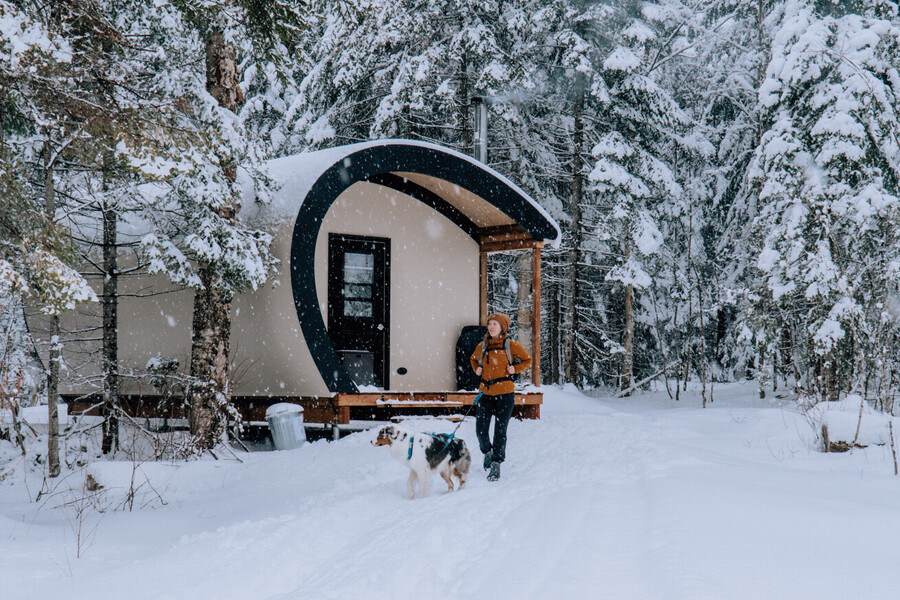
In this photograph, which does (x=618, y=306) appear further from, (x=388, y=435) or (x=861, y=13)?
(x=388, y=435)

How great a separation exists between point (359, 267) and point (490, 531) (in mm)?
7335

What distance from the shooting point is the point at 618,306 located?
19750mm

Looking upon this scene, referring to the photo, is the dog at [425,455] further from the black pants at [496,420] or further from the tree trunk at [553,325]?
the tree trunk at [553,325]

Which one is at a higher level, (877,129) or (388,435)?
(877,129)

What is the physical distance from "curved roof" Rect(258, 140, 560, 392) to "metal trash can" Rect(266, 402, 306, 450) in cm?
58

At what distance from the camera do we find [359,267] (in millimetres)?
11500

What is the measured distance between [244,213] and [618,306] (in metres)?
12.0

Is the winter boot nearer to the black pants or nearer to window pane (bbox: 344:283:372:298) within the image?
the black pants

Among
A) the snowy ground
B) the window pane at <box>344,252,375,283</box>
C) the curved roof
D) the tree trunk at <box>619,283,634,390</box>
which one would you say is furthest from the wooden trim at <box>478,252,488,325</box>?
the tree trunk at <box>619,283,634,390</box>

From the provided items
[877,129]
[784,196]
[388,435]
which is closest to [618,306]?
[784,196]

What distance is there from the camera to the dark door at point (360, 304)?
1129 cm

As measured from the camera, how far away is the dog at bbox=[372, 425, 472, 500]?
5957mm

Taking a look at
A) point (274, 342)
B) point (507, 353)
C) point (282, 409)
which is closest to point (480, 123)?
point (274, 342)

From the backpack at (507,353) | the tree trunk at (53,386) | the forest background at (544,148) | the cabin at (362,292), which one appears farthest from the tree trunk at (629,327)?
the tree trunk at (53,386)
